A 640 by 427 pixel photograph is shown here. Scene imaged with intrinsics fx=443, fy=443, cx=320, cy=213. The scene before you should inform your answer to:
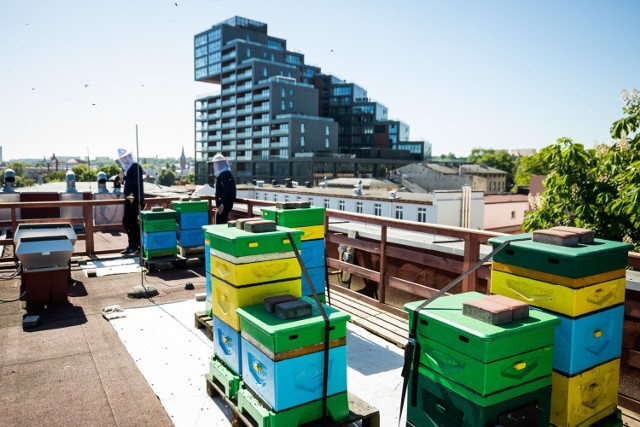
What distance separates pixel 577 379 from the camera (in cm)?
302

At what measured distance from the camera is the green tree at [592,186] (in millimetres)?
7332

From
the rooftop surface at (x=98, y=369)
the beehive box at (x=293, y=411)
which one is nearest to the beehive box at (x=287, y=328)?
the beehive box at (x=293, y=411)

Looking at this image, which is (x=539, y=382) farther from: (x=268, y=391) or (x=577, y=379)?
(x=268, y=391)

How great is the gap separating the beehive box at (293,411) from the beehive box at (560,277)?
1598mm

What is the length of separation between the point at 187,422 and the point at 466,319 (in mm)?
2548

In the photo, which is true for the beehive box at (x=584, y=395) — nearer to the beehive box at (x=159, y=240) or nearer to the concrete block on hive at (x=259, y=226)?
the concrete block on hive at (x=259, y=226)

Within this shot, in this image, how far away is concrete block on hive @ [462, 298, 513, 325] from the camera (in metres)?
2.74

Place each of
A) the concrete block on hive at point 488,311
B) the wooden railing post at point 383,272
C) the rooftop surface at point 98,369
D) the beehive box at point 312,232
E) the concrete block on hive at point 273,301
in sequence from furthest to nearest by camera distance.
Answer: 1. the wooden railing post at point 383,272
2. the beehive box at point 312,232
3. the rooftop surface at point 98,369
4. the concrete block on hive at point 273,301
5. the concrete block on hive at point 488,311

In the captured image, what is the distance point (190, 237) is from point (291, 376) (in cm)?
684

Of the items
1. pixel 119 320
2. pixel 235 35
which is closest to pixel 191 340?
pixel 119 320

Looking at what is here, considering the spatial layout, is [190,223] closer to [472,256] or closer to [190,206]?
[190,206]

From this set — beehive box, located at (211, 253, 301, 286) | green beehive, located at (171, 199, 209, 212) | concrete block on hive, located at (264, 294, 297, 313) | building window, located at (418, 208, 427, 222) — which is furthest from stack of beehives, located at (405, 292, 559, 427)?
building window, located at (418, 208, 427, 222)

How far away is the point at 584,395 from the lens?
3.09 m

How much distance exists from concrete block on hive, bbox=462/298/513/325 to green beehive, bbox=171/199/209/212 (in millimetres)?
7326
